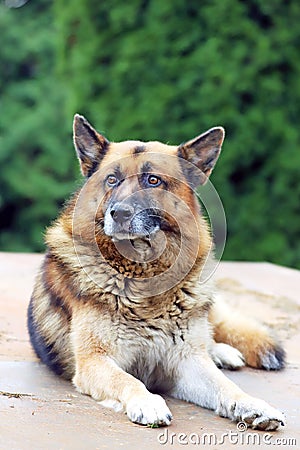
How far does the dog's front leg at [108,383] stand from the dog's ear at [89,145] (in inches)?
33.3

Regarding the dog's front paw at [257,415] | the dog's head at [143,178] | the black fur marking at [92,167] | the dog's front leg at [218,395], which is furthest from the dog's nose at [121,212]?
the dog's front paw at [257,415]

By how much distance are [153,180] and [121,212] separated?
0.29 m

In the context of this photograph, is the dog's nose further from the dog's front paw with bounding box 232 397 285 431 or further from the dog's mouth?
the dog's front paw with bounding box 232 397 285 431

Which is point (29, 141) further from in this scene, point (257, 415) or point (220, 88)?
point (257, 415)

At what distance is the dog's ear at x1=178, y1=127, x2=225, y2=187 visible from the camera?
373 cm

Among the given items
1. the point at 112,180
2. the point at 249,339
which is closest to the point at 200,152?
the point at 112,180

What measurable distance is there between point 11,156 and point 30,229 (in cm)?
139

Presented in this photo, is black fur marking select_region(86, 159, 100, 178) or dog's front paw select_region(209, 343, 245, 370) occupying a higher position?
black fur marking select_region(86, 159, 100, 178)

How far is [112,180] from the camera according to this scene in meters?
3.55

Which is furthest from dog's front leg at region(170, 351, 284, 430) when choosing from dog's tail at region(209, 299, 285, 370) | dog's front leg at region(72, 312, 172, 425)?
dog's tail at region(209, 299, 285, 370)

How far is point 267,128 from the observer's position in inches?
322

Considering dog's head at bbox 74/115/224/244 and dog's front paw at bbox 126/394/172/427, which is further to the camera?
dog's head at bbox 74/115/224/244

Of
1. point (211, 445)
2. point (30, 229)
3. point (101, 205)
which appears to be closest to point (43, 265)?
point (101, 205)

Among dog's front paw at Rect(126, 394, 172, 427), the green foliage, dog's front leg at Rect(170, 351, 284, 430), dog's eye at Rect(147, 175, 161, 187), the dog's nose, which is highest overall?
dog's eye at Rect(147, 175, 161, 187)
